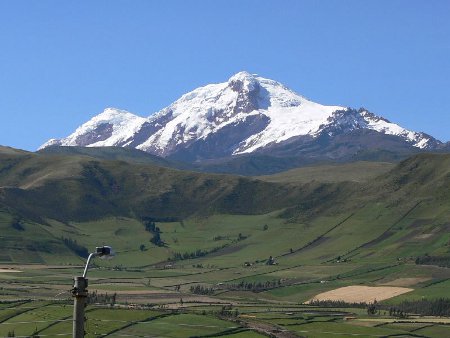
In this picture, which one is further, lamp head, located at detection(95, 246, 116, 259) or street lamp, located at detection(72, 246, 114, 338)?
street lamp, located at detection(72, 246, 114, 338)

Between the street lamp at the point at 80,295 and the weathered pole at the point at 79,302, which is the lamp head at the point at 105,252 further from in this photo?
the weathered pole at the point at 79,302

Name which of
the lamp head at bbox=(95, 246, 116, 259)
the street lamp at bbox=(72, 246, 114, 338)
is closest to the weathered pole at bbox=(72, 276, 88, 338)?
the street lamp at bbox=(72, 246, 114, 338)

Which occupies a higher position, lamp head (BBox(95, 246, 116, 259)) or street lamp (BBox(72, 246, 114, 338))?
lamp head (BBox(95, 246, 116, 259))

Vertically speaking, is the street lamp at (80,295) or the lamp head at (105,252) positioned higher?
the lamp head at (105,252)

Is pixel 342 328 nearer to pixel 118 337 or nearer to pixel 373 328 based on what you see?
pixel 373 328

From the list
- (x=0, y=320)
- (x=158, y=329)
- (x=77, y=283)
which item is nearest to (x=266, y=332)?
(x=158, y=329)

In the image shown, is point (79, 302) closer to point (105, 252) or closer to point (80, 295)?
point (80, 295)

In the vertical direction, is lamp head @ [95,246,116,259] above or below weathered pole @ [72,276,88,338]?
above

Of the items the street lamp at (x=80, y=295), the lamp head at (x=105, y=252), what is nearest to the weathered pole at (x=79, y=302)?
the street lamp at (x=80, y=295)

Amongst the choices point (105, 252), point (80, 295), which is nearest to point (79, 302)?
point (80, 295)

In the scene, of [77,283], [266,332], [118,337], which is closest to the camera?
[77,283]

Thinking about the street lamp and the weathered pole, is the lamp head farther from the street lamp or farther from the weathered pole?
the weathered pole

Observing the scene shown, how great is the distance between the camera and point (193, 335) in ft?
600

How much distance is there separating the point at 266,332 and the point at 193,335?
46.9 ft
